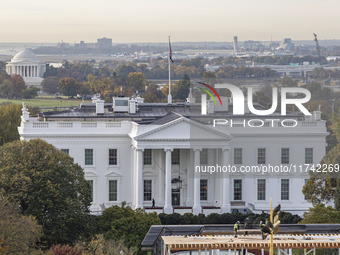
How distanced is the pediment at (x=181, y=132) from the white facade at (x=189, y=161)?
132 centimetres

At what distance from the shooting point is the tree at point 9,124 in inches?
4636

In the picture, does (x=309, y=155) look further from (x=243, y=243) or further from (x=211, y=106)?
(x=243, y=243)

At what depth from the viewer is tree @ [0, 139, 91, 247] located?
66.9 metres

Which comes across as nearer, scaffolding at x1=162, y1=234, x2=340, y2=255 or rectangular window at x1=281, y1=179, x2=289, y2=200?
scaffolding at x1=162, y1=234, x2=340, y2=255

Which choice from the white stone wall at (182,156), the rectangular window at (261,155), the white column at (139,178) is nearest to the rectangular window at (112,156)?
the white stone wall at (182,156)

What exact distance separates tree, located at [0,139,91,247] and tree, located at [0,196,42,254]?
424 centimetres

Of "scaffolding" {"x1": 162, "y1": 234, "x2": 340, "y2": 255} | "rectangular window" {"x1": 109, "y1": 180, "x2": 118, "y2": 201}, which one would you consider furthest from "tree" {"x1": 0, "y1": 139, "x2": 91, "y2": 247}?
"rectangular window" {"x1": 109, "y1": 180, "x2": 118, "y2": 201}

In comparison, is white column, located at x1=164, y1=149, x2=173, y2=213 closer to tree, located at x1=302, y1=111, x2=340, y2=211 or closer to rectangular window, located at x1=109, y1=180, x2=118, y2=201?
rectangular window, located at x1=109, y1=180, x2=118, y2=201

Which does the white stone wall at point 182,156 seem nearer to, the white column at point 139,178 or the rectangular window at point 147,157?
the rectangular window at point 147,157

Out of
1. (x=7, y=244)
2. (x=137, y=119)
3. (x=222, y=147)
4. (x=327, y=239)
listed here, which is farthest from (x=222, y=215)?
(x=327, y=239)

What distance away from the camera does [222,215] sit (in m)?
84.1

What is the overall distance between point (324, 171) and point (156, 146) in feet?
45.0

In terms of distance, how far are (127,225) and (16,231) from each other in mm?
14579

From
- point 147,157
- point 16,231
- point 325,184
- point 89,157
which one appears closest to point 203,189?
point 147,157
